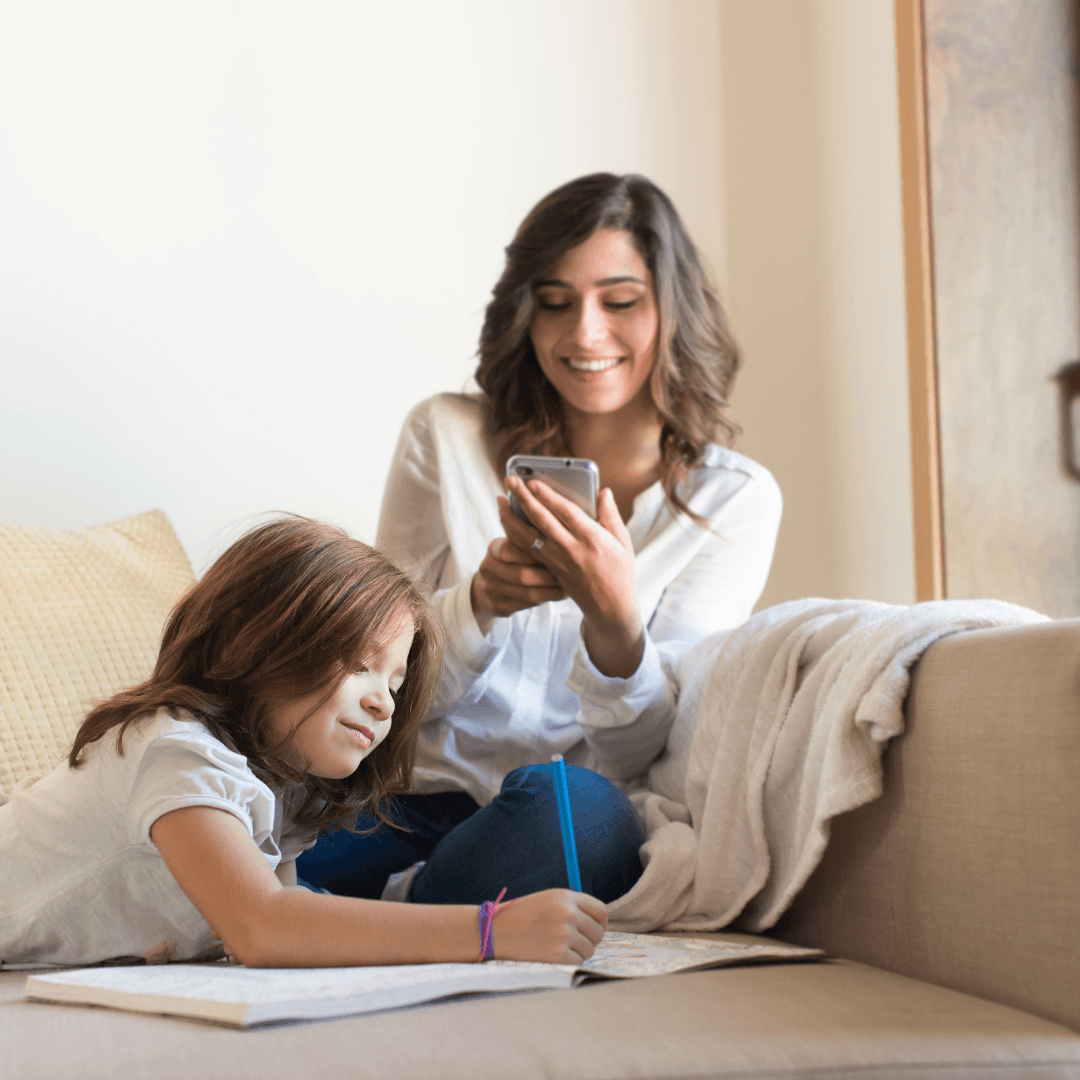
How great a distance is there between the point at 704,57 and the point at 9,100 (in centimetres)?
121

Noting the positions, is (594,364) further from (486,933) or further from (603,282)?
(486,933)

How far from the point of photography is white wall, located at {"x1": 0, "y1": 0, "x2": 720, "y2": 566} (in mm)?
1595

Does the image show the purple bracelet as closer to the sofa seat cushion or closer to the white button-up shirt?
the sofa seat cushion

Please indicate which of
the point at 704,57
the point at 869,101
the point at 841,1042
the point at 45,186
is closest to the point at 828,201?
the point at 869,101

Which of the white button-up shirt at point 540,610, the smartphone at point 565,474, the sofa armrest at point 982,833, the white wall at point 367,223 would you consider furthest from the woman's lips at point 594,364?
the sofa armrest at point 982,833

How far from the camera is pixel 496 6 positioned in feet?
6.39

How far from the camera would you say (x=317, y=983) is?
637 mm

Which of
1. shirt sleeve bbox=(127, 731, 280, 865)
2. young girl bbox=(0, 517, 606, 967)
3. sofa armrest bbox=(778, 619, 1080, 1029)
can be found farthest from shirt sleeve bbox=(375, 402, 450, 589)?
sofa armrest bbox=(778, 619, 1080, 1029)

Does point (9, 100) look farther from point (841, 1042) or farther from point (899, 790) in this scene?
point (841, 1042)

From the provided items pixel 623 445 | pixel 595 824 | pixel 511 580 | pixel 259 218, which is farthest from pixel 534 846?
pixel 259 218

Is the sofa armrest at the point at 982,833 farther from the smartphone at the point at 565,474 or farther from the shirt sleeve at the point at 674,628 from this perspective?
Answer: the smartphone at the point at 565,474

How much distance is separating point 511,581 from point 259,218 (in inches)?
35.0

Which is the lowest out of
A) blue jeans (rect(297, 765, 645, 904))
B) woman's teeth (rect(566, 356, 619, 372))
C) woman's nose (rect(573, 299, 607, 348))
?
blue jeans (rect(297, 765, 645, 904))

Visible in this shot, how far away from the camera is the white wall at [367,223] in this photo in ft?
5.28
